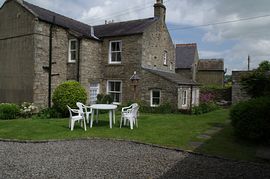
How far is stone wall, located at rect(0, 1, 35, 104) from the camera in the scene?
17359 millimetres

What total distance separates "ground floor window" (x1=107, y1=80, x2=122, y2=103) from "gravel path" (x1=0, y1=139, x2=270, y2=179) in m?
12.2

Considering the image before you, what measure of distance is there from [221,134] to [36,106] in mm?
12804

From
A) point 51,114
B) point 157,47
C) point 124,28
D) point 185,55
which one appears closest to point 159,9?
point 157,47

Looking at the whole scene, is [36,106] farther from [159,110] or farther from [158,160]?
[158,160]

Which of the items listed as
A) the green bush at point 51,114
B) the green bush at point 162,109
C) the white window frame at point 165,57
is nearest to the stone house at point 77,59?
the green bush at point 162,109

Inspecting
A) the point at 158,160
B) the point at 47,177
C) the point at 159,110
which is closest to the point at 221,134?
the point at 158,160

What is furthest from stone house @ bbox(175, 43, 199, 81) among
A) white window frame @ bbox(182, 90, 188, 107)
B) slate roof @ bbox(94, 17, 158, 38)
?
white window frame @ bbox(182, 90, 188, 107)

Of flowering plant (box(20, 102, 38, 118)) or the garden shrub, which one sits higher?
the garden shrub

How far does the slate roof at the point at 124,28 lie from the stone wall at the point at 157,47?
1.84 ft

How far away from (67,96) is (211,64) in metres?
30.1

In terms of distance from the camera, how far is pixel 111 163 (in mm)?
5953

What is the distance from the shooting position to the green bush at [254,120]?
7.67m

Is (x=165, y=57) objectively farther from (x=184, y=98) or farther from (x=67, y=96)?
(x=67, y=96)

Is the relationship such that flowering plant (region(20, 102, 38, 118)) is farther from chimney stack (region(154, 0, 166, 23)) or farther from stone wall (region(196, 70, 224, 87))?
stone wall (region(196, 70, 224, 87))
